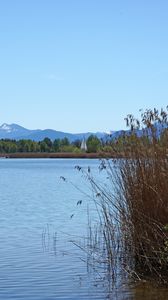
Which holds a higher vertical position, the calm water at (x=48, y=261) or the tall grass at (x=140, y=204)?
the tall grass at (x=140, y=204)

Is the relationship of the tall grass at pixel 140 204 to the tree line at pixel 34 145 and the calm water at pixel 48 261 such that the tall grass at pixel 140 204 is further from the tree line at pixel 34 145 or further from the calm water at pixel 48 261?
the tree line at pixel 34 145

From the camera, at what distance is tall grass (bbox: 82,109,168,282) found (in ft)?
33.7

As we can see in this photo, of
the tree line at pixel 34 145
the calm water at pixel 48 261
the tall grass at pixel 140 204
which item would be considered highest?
A: the tree line at pixel 34 145

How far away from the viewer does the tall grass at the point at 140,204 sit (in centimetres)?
1027

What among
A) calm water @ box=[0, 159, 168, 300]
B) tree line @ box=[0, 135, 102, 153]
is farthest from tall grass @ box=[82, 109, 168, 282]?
tree line @ box=[0, 135, 102, 153]

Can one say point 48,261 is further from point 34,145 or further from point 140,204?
point 34,145

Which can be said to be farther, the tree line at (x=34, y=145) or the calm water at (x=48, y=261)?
the tree line at (x=34, y=145)

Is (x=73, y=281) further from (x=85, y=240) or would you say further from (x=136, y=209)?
(x=85, y=240)

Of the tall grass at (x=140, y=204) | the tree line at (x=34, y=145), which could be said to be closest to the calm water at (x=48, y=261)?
the tall grass at (x=140, y=204)

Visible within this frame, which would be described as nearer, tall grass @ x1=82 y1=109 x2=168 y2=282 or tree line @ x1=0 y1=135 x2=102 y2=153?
tall grass @ x1=82 y1=109 x2=168 y2=282

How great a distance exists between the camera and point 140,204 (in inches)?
419

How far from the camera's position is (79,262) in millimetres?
12750

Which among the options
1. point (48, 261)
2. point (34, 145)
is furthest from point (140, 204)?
point (34, 145)

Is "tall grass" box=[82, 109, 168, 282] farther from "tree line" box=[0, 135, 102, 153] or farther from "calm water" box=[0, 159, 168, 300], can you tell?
"tree line" box=[0, 135, 102, 153]
